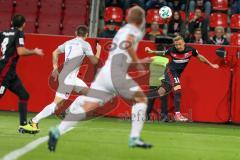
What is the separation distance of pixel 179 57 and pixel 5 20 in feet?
22.9

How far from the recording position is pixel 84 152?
31.4ft

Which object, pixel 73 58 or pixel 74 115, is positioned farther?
pixel 73 58

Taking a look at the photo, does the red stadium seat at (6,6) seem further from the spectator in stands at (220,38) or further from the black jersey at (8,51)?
the black jersey at (8,51)

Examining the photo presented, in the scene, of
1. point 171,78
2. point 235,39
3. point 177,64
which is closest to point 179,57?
point 177,64

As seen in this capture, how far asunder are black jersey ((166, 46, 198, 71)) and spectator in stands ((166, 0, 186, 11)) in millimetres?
4015

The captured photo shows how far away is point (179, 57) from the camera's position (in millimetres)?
14734

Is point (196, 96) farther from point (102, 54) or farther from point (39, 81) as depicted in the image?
point (39, 81)

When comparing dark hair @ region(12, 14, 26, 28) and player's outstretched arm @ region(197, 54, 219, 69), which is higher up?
dark hair @ region(12, 14, 26, 28)

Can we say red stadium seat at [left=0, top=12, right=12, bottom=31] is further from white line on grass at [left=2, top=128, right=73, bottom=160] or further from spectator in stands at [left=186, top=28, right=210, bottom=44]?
white line on grass at [left=2, top=128, right=73, bottom=160]

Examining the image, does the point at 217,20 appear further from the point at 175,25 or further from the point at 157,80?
the point at 157,80

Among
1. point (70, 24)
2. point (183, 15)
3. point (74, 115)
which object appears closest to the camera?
point (74, 115)

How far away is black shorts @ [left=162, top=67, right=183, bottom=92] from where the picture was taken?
14.7m

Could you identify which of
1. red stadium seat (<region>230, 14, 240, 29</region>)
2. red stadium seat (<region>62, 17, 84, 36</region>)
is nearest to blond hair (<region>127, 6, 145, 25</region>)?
red stadium seat (<region>230, 14, 240, 29</region>)

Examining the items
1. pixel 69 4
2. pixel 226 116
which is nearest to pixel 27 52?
pixel 226 116
